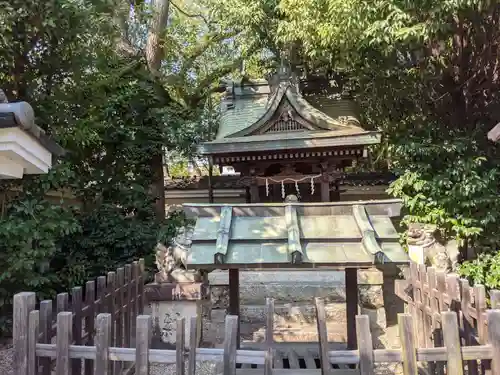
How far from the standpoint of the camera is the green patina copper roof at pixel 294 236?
2990 millimetres

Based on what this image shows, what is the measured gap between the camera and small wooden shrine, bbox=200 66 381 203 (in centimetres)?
828

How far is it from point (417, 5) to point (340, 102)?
4497 mm

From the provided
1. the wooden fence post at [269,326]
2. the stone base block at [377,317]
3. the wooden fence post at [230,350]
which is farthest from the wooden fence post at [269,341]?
the stone base block at [377,317]

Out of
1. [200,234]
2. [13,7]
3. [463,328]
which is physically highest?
[13,7]

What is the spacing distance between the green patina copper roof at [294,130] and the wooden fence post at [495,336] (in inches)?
234

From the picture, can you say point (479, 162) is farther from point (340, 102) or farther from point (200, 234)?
point (200, 234)

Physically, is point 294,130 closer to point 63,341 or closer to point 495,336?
point 495,336

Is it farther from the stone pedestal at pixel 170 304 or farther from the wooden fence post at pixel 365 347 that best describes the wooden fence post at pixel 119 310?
the wooden fence post at pixel 365 347

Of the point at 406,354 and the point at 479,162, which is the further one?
the point at 479,162

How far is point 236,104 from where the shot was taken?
A: 1078cm

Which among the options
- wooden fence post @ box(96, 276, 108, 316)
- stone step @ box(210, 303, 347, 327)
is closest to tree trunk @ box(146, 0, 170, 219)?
stone step @ box(210, 303, 347, 327)

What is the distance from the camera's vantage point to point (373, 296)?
6.72 metres

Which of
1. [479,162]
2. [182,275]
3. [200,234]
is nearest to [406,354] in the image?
[200,234]

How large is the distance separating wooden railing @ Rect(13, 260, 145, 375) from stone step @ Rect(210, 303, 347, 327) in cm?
238
